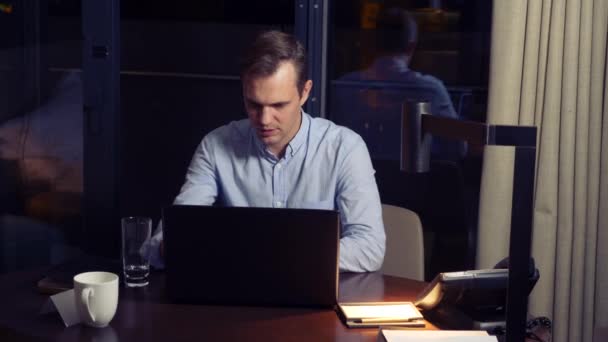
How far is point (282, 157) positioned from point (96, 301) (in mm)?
899

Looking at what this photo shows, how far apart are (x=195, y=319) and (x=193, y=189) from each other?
728mm

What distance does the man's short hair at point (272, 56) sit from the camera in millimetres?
2145

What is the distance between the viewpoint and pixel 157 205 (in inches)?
248

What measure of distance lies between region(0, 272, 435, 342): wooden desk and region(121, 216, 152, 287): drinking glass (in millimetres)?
33

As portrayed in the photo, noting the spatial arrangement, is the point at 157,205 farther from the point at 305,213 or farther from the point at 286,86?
the point at 305,213

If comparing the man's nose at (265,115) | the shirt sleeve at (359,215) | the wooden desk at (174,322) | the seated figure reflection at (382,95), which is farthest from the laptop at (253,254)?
the seated figure reflection at (382,95)

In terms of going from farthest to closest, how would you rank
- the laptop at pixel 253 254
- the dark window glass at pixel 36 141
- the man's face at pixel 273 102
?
the dark window glass at pixel 36 141
the man's face at pixel 273 102
the laptop at pixel 253 254

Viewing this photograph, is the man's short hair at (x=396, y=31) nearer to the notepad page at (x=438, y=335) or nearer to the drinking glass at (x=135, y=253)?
the drinking glass at (x=135, y=253)

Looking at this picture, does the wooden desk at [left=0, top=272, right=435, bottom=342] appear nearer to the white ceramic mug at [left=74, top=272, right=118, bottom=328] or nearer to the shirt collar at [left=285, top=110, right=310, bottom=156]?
the white ceramic mug at [left=74, top=272, right=118, bottom=328]

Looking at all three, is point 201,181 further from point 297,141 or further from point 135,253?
point 135,253

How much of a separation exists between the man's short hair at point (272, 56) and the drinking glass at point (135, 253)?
22.7 inches

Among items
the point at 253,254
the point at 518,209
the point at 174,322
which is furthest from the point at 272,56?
the point at 518,209

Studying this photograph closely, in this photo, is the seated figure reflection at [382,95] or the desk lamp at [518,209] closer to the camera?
the desk lamp at [518,209]

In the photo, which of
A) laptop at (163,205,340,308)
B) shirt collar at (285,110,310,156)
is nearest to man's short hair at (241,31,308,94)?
shirt collar at (285,110,310,156)
